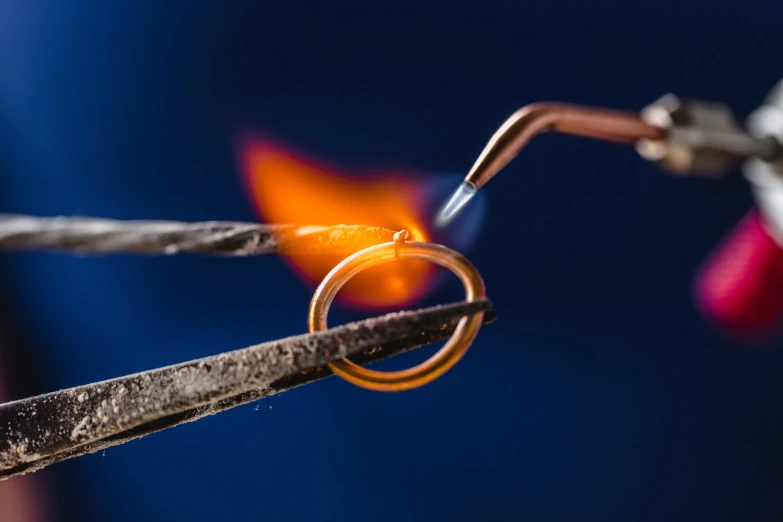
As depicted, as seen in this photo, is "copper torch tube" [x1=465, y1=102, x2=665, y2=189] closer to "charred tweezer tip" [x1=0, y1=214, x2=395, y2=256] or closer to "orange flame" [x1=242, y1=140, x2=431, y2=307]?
"charred tweezer tip" [x1=0, y1=214, x2=395, y2=256]

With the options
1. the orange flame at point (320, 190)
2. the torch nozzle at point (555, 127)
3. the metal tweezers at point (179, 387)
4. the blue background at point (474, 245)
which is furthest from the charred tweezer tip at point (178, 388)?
the blue background at point (474, 245)

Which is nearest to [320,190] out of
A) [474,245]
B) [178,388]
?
[474,245]

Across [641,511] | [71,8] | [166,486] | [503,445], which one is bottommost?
[641,511]

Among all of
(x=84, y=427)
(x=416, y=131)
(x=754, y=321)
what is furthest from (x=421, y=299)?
(x=84, y=427)

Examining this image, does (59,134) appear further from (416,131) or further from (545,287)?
(545,287)

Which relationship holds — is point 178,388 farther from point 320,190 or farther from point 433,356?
point 320,190

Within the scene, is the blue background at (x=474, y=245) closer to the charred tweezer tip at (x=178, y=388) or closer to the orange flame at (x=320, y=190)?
the orange flame at (x=320, y=190)
